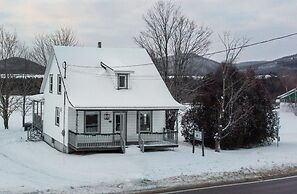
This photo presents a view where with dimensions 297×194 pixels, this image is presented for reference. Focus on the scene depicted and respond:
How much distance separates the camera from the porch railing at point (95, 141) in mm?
28328

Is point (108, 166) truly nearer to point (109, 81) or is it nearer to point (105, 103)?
point (105, 103)

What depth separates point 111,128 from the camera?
30.6 meters

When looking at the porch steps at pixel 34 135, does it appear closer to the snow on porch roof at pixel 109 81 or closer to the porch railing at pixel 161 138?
the snow on porch roof at pixel 109 81

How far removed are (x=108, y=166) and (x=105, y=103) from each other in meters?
6.49

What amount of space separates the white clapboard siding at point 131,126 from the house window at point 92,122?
2084 mm

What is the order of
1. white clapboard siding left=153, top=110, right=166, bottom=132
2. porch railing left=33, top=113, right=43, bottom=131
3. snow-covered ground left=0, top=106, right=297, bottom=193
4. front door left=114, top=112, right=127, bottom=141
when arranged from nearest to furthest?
1. snow-covered ground left=0, top=106, right=297, bottom=193
2. front door left=114, top=112, right=127, bottom=141
3. white clapboard siding left=153, top=110, right=166, bottom=132
4. porch railing left=33, top=113, right=43, bottom=131

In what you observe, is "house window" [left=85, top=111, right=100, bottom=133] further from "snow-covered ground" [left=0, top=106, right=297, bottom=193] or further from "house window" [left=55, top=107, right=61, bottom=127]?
"house window" [left=55, top=107, right=61, bottom=127]

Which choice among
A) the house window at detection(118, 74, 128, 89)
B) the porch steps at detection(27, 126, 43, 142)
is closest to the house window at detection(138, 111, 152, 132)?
the house window at detection(118, 74, 128, 89)

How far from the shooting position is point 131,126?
30938mm

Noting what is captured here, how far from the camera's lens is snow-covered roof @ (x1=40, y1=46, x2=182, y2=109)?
29.8 metres

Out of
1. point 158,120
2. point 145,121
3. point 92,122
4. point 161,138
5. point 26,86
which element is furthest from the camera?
point 26,86

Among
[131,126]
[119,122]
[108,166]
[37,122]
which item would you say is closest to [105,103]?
[119,122]

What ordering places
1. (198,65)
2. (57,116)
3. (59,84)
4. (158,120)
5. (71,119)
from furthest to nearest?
(198,65) → (57,116) → (59,84) → (158,120) → (71,119)

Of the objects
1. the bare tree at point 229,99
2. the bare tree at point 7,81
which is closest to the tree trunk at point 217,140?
the bare tree at point 229,99
